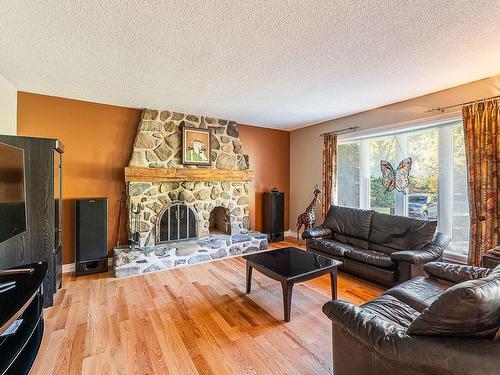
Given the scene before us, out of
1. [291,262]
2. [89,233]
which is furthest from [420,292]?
[89,233]

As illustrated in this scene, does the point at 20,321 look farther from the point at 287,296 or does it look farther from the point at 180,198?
the point at 180,198

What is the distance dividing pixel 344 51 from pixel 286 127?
3.20 metres

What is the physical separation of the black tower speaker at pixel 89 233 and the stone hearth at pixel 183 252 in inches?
10.0

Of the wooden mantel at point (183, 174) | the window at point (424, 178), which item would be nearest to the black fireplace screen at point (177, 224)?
the wooden mantel at point (183, 174)

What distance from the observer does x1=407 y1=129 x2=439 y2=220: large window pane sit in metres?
3.40

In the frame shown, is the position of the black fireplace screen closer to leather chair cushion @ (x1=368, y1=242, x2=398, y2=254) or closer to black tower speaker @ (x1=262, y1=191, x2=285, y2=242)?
black tower speaker @ (x1=262, y1=191, x2=285, y2=242)

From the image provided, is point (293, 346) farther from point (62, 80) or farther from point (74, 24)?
point (62, 80)

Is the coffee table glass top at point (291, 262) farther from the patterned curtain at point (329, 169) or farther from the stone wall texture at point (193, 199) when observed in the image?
the patterned curtain at point (329, 169)

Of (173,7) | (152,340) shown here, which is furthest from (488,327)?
(173,7)

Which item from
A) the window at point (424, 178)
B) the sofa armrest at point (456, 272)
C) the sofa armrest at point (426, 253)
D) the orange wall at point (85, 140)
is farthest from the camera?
the orange wall at point (85, 140)

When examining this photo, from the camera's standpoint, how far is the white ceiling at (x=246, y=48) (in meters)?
1.67

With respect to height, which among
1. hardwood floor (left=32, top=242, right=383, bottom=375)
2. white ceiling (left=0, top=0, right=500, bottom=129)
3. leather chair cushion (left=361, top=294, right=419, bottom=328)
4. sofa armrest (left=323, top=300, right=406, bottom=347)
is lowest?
hardwood floor (left=32, top=242, right=383, bottom=375)

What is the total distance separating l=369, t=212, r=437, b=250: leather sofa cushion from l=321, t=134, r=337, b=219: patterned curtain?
111 cm

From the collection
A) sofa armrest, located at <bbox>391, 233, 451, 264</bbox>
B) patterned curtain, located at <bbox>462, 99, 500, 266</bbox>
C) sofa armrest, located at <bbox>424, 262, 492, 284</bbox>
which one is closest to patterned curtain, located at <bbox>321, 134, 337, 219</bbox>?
sofa armrest, located at <bbox>391, 233, 451, 264</bbox>
